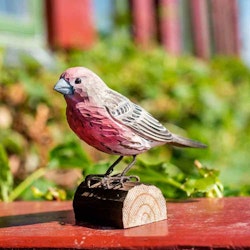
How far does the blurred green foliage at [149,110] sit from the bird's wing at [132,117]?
0.77 feet

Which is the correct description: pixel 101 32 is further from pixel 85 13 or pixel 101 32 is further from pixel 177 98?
pixel 177 98

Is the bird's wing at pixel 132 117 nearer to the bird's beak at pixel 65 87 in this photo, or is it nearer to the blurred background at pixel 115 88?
the bird's beak at pixel 65 87

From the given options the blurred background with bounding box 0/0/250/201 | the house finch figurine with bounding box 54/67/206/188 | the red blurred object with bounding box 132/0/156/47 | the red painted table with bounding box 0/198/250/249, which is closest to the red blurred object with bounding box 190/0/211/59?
the blurred background with bounding box 0/0/250/201

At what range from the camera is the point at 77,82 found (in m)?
1.79

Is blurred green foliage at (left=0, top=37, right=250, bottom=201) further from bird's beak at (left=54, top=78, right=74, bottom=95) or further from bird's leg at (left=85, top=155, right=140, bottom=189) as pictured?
bird's beak at (left=54, top=78, right=74, bottom=95)

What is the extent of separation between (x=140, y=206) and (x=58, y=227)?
0.19 m

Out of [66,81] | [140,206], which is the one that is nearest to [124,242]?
[140,206]

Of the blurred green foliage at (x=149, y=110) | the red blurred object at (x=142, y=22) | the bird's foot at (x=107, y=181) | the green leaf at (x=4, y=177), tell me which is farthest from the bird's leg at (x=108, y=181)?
the red blurred object at (x=142, y=22)

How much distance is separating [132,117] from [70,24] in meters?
4.05

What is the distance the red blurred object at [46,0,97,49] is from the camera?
222 inches

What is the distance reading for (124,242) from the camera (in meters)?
1.48

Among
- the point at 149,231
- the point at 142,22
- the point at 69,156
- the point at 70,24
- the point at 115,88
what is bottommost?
the point at 149,231

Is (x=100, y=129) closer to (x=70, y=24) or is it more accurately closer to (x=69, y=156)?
(x=69, y=156)

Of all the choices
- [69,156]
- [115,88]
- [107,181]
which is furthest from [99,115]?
[115,88]
